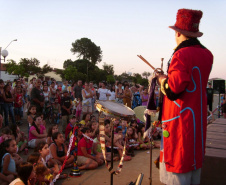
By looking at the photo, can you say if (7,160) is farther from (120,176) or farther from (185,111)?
(185,111)

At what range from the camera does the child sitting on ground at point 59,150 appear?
518 cm

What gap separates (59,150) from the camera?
5.31 m

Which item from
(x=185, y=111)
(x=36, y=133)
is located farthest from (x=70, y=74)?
(x=185, y=111)

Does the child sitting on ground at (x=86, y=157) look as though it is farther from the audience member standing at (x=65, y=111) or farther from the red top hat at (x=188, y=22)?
the red top hat at (x=188, y=22)

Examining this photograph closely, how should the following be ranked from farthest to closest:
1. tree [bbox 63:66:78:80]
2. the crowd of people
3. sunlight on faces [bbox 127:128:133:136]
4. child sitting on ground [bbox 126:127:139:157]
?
tree [bbox 63:66:78:80], sunlight on faces [bbox 127:128:133:136], child sitting on ground [bbox 126:127:139:157], the crowd of people

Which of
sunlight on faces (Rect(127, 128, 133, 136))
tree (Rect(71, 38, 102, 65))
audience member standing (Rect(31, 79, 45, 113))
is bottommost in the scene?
sunlight on faces (Rect(127, 128, 133, 136))

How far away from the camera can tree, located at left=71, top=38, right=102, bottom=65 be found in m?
69.5

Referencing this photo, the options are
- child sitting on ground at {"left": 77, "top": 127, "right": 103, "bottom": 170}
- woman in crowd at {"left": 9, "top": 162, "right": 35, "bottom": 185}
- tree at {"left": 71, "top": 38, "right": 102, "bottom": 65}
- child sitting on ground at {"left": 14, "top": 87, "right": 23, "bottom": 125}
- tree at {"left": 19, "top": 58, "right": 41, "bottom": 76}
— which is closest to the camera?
woman in crowd at {"left": 9, "top": 162, "right": 35, "bottom": 185}

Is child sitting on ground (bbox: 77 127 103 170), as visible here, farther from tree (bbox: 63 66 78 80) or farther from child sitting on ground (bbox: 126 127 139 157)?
tree (bbox: 63 66 78 80)

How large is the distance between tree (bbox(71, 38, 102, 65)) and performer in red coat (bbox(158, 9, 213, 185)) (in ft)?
223

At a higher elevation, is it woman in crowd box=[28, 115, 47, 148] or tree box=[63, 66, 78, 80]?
tree box=[63, 66, 78, 80]

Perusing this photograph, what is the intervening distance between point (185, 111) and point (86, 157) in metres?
3.73

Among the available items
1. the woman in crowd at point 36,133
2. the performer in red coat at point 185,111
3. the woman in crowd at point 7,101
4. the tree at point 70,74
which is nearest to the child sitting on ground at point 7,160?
the woman in crowd at point 36,133

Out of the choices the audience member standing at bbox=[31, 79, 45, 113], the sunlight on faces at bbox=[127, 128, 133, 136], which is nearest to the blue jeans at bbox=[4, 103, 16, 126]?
the audience member standing at bbox=[31, 79, 45, 113]
